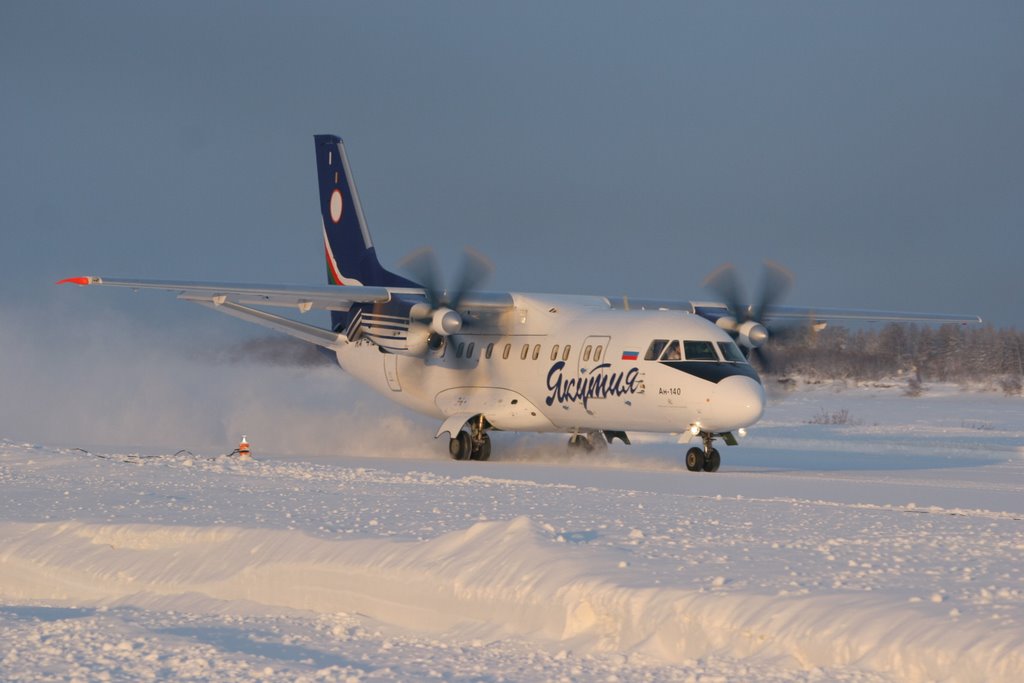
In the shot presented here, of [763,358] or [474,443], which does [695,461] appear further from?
[474,443]

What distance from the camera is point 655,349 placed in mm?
22844

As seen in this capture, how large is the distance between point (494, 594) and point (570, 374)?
1446 cm

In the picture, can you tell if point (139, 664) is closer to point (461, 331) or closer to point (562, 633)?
point (562, 633)

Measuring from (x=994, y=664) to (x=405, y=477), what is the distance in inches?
487

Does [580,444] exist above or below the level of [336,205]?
below

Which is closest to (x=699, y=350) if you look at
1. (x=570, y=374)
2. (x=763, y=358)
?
(x=570, y=374)

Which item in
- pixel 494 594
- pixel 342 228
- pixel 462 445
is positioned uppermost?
pixel 342 228

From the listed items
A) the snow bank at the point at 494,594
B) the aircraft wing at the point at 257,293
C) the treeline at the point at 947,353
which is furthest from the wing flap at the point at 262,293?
the treeline at the point at 947,353

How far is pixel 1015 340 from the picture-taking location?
83.8m

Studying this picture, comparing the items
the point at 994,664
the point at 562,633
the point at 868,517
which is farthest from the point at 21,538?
the point at 994,664

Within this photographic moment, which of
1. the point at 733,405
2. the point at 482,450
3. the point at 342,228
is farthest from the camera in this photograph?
the point at 342,228

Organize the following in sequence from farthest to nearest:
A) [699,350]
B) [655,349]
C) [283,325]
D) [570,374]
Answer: [283,325], [570,374], [655,349], [699,350]

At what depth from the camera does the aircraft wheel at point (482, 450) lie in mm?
25938

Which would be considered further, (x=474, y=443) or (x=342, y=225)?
(x=342, y=225)
